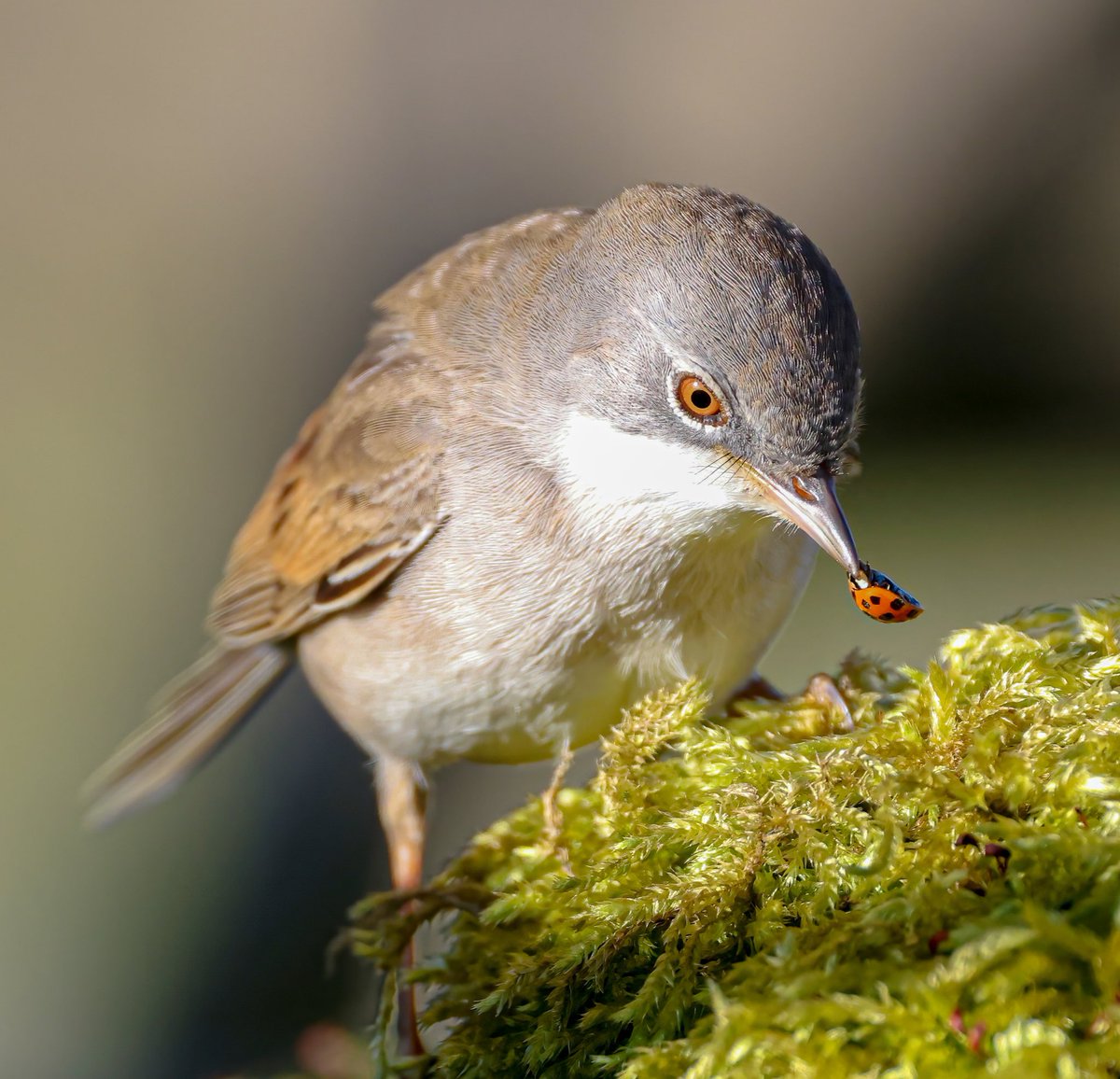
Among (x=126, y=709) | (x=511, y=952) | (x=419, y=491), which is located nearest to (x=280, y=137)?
(x=126, y=709)

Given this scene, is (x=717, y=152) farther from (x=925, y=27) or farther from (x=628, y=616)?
(x=628, y=616)

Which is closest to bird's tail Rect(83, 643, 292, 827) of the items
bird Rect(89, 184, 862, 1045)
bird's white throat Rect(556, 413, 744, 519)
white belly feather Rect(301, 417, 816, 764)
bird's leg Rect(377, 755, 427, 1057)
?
bird Rect(89, 184, 862, 1045)

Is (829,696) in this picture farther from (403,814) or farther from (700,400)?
(403,814)

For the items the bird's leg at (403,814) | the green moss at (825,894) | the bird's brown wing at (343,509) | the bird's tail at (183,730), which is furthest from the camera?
the bird's tail at (183,730)

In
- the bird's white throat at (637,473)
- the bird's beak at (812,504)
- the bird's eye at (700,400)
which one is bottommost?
the bird's beak at (812,504)

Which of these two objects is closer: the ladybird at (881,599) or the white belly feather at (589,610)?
the ladybird at (881,599)

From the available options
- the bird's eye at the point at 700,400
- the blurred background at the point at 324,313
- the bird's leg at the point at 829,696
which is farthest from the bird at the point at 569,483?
the blurred background at the point at 324,313

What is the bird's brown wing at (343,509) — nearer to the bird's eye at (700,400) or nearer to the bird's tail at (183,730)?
the bird's tail at (183,730)
